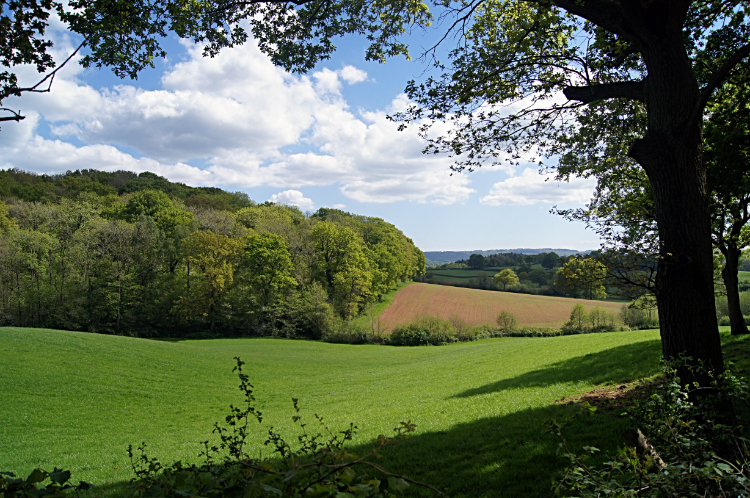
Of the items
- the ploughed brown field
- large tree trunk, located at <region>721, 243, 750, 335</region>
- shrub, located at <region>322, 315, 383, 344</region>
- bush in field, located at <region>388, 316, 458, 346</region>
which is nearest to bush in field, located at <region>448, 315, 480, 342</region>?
bush in field, located at <region>388, 316, 458, 346</region>

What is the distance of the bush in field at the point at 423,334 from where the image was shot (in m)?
42.9

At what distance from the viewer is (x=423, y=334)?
4316 cm

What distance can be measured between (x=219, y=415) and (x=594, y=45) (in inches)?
648

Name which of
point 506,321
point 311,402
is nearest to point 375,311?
point 506,321

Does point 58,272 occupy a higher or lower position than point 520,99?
lower

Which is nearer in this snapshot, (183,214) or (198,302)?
(198,302)

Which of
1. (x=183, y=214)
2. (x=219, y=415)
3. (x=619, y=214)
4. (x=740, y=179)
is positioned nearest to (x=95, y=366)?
(x=219, y=415)

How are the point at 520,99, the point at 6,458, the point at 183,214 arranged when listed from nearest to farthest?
1. the point at 520,99
2. the point at 6,458
3. the point at 183,214

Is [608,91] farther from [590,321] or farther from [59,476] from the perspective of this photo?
[590,321]

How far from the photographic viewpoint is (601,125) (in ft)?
27.8

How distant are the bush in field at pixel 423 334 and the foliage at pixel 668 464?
39.2 meters

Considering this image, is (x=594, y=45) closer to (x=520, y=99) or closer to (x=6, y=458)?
(x=520, y=99)

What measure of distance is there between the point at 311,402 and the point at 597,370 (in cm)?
1062

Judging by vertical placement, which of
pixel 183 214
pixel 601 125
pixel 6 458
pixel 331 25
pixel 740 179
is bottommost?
pixel 6 458
